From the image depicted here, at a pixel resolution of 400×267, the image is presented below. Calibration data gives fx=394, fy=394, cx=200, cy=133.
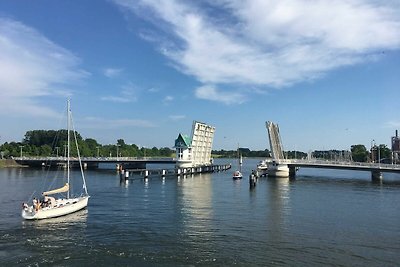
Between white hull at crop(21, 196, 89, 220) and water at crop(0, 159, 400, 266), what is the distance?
2.86 feet

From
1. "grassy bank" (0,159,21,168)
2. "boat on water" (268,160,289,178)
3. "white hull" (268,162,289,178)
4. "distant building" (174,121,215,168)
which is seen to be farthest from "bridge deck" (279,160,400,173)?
"grassy bank" (0,159,21,168)

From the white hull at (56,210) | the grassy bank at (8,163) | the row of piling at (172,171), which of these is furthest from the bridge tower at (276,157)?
the grassy bank at (8,163)

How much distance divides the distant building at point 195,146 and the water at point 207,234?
2744 inches

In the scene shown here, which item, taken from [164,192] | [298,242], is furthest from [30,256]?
[164,192]

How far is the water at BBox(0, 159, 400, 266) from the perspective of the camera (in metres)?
26.2

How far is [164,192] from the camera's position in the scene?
6625 cm

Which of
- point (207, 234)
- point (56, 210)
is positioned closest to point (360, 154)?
point (207, 234)

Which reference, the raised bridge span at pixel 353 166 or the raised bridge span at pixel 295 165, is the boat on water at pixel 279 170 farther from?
the raised bridge span at pixel 353 166

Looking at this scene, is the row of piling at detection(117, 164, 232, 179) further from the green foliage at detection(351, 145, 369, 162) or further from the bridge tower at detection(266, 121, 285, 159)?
the green foliage at detection(351, 145, 369, 162)

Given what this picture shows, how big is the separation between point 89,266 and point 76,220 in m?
16.0

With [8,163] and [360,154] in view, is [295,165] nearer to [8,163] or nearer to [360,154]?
[360,154]

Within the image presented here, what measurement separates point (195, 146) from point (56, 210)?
91.3 m

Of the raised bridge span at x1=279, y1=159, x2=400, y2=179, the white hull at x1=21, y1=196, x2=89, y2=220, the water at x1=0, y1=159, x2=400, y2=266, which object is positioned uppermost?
the raised bridge span at x1=279, y1=159, x2=400, y2=179

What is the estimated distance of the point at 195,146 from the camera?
131125mm
